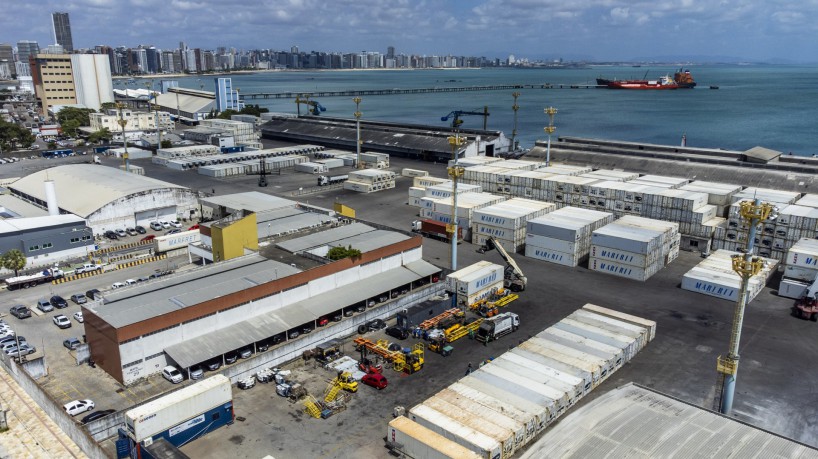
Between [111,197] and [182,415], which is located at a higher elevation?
[111,197]

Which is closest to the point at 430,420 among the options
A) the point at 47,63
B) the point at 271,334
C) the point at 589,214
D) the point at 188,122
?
the point at 271,334

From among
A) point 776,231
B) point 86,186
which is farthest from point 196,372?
point 776,231

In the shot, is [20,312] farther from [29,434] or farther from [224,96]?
[224,96]

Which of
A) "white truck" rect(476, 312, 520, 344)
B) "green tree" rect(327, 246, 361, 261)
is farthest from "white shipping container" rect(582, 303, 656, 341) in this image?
"green tree" rect(327, 246, 361, 261)

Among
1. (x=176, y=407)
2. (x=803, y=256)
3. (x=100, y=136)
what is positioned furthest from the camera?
(x=100, y=136)

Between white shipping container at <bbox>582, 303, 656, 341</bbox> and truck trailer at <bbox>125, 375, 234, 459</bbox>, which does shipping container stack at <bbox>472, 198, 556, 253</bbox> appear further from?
truck trailer at <bbox>125, 375, 234, 459</bbox>

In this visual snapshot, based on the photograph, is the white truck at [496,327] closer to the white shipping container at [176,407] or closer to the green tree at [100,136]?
the white shipping container at [176,407]
